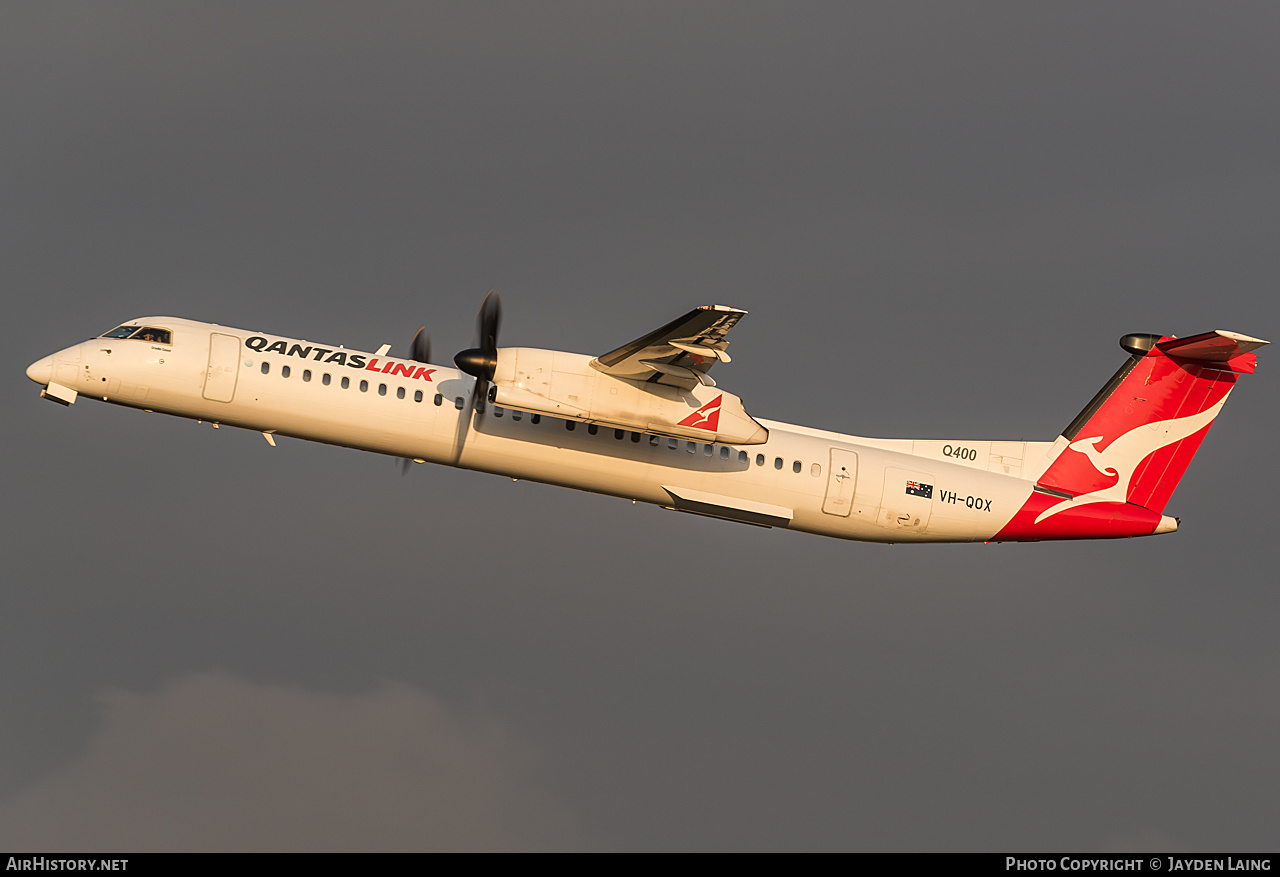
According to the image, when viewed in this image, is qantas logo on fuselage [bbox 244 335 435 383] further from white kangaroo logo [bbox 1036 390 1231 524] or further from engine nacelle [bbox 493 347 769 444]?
white kangaroo logo [bbox 1036 390 1231 524]

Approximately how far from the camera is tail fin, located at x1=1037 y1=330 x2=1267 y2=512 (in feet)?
101

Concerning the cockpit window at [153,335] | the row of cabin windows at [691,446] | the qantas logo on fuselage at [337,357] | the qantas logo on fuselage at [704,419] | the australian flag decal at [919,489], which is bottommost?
the australian flag decal at [919,489]

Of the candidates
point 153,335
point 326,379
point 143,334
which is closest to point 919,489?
point 326,379

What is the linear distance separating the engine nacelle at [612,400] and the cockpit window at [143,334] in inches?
291

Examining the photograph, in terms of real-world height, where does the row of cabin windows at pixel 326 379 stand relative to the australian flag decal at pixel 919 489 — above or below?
above

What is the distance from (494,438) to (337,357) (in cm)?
383

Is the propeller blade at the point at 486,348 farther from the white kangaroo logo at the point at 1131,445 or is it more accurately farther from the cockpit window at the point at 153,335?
the white kangaroo logo at the point at 1131,445

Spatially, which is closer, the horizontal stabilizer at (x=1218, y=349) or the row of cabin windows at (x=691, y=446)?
the row of cabin windows at (x=691, y=446)

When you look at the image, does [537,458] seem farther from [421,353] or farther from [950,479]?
[950,479]

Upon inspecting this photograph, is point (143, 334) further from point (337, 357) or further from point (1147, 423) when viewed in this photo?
point (1147, 423)

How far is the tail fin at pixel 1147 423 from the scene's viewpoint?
30875mm

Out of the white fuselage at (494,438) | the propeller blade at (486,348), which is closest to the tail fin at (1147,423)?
the white fuselage at (494,438)
